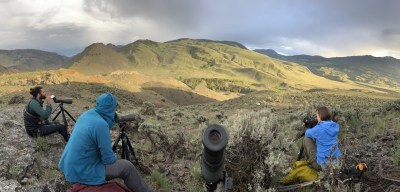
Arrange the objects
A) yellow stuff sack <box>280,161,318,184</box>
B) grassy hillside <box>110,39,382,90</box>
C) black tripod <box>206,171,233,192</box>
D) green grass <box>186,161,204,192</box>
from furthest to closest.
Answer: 1. grassy hillside <box>110,39,382,90</box>
2. yellow stuff sack <box>280,161,318,184</box>
3. green grass <box>186,161,204,192</box>
4. black tripod <box>206,171,233,192</box>

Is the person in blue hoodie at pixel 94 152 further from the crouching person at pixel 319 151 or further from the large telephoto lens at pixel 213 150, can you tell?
the crouching person at pixel 319 151

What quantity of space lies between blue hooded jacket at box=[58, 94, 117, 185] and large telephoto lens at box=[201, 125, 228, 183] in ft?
6.49

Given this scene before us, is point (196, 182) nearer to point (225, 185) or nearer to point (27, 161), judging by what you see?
point (225, 185)

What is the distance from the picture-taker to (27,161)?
5.84 m

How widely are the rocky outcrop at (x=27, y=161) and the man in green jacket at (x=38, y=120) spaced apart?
134 millimetres

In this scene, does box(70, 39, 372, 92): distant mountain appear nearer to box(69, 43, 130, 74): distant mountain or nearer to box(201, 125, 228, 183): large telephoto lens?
box(69, 43, 130, 74): distant mountain

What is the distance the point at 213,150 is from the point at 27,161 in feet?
13.7

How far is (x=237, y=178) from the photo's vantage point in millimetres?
5469

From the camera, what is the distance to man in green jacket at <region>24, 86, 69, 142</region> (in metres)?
6.89

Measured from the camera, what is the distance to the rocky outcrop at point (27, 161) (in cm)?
535

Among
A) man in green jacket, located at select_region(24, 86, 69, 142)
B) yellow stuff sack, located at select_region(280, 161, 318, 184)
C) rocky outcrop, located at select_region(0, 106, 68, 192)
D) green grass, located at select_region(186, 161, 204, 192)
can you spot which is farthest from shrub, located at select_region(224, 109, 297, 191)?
man in green jacket, located at select_region(24, 86, 69, 142)

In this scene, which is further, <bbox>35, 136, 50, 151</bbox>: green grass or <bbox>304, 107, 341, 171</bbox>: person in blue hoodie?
<bbox>35, 136, 50, 151</bbox>: green grass

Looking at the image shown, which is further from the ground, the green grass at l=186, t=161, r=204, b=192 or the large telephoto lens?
the large telephoto lens

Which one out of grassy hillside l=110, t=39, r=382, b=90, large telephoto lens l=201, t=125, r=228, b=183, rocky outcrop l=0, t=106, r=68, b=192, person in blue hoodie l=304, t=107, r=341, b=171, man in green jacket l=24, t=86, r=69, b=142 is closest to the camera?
large telephoto lens l=201, t=125, r=228, b=183
